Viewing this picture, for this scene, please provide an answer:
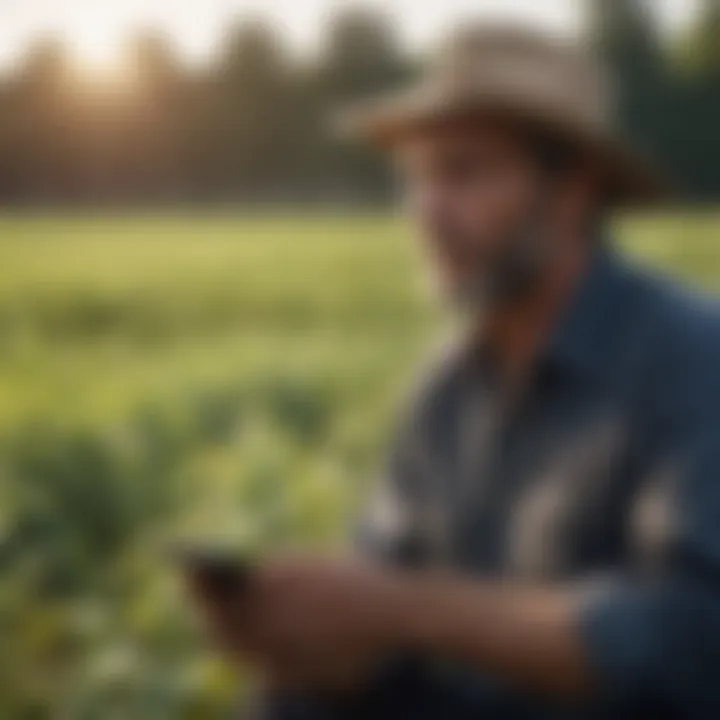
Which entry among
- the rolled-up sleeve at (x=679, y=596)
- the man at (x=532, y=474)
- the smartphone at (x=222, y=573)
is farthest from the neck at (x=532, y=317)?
the smartphone at (x=222, y=573)

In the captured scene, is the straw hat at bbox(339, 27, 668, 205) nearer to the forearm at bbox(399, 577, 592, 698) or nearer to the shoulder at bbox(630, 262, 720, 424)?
the shoulder at bbox(630, 262, 720, 424)

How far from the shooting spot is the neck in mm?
1378

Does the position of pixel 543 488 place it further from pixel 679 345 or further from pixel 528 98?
pixel 528 98

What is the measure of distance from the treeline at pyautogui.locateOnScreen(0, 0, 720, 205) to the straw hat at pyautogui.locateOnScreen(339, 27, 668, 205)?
32 mm

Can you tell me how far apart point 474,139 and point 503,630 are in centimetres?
40

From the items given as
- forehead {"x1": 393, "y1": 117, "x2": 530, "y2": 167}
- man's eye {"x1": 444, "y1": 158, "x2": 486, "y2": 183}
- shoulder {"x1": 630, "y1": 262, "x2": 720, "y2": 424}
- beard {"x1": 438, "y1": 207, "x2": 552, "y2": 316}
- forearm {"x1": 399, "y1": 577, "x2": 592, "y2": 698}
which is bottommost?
forearm {"x1": 399, "y1": 577, "x2": 592, "y2": 698}

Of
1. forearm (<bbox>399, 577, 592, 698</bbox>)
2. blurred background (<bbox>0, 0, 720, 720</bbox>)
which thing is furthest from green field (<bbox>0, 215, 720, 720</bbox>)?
forearm (<bbox>399, 577, 592, 698</bbox>)

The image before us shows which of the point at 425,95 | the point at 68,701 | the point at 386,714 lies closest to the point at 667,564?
the point at 386,714

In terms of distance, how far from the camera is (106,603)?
4.78 feet

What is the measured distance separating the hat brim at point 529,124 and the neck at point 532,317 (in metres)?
0.06

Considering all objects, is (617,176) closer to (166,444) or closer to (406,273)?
(406,273)

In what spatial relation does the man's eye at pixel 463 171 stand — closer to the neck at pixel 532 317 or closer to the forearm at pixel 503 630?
the neck at pixel 532 317

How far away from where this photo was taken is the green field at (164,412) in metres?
1.44

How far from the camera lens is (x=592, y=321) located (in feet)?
4.51
